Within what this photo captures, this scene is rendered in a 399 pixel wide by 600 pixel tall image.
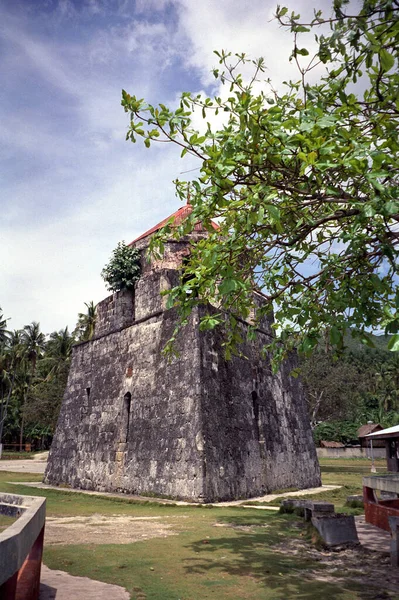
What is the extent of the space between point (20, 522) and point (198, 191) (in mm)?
3544

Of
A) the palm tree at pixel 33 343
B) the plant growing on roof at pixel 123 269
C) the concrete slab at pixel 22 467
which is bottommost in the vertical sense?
the concrete slab at pixel 22 467

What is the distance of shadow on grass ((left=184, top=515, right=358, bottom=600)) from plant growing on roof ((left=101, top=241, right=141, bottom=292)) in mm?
9243

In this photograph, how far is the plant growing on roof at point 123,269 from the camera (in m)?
15.4

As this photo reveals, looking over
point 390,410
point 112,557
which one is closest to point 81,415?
point 112,557

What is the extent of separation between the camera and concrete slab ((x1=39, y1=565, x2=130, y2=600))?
3.97 metres

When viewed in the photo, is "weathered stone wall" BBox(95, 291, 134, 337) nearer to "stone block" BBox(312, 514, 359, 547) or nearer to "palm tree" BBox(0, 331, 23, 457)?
"stone block" BBox(312, 514, 359, 547)

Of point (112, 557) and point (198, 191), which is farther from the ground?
point (198, 191)

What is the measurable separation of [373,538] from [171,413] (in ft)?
20.0

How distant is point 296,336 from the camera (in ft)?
20.9

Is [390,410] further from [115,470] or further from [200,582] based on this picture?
[200,582]

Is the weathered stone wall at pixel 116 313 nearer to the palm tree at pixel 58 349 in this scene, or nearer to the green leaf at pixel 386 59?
the green leaf at pixel 386 59

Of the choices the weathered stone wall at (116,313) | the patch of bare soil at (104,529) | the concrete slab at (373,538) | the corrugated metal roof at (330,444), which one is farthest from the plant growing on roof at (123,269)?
the corrugated metal roof at (330,444)

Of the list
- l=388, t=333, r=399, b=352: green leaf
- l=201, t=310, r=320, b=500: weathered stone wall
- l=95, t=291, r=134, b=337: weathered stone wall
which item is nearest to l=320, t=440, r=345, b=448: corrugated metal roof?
Answer: l=201, t=310, r=320, b=500: weathered stone wall

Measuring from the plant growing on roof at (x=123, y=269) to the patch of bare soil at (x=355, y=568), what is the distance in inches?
406
